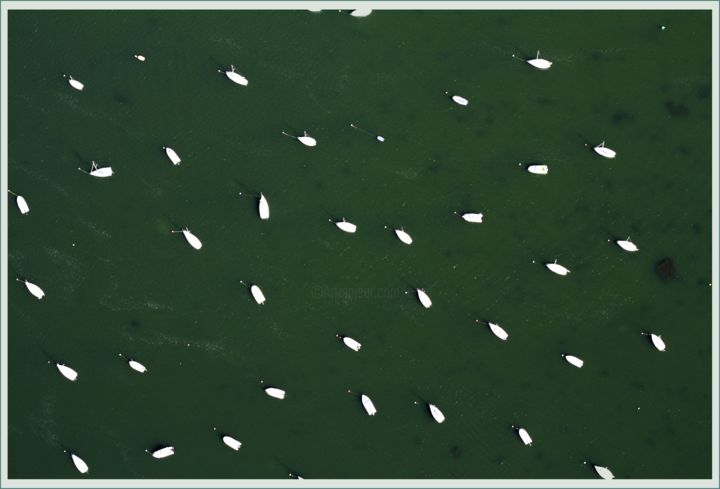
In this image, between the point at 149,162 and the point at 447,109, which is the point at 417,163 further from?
the point at 149,162

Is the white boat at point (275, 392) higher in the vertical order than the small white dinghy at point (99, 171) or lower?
lower

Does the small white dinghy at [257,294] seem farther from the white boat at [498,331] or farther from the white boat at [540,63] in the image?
the white boat at [540,63]

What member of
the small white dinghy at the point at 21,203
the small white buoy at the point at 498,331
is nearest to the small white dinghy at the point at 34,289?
the small white dinghy at the point at 21,203

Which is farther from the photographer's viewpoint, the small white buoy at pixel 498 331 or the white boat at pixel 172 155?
the small white buoy at pixel 498 331

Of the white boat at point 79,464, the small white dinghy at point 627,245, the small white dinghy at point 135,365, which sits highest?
the small white dinghy at point 627,245

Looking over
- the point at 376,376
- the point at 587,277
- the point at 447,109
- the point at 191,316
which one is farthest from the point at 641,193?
the point at 191,316

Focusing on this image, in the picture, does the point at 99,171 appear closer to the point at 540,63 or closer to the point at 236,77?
the point at 236,77

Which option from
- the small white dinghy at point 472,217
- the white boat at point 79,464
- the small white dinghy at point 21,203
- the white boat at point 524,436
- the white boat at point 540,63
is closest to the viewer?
the white boat at point 540,63
